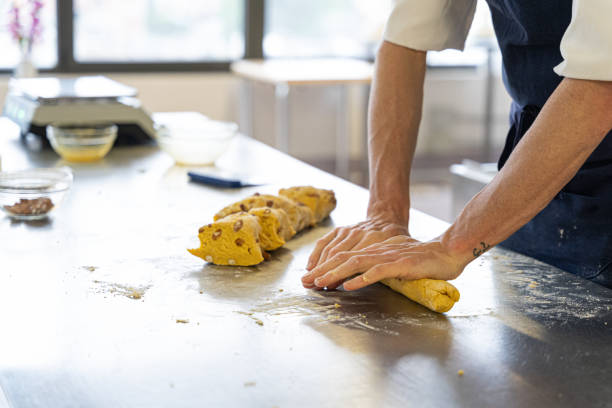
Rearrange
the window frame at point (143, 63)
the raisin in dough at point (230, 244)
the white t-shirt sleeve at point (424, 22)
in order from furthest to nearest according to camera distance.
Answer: the window frame at point (143, 63), the white t-shirt sleeve at point (424, 22), the raisin in dough at point (230, 244)

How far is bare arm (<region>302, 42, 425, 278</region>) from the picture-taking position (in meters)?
1.31

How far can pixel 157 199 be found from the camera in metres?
1.54

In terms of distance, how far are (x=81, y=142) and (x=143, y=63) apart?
3.36 m

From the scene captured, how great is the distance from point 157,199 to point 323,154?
400 cm

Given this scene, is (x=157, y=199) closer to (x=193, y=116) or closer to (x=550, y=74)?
(x=550, y=74)

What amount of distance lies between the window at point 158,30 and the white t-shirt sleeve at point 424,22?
3.89 meters

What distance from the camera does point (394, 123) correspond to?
1.43m

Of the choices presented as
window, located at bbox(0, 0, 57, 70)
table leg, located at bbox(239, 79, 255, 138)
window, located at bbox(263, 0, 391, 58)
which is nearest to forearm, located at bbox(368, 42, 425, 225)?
table leg, located at bbox(239, 79, 255, 138)

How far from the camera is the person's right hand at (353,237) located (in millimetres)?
1131

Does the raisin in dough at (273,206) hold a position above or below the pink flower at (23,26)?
below

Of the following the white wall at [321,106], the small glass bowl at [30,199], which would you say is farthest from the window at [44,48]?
the small glass bowl at [30,199]

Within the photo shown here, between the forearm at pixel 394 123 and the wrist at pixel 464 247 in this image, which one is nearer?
the wrist at pixel 464 247

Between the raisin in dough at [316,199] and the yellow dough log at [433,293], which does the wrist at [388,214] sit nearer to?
the raisin in dough at [316,199]

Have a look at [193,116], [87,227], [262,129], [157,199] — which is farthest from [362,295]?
[262,129]
